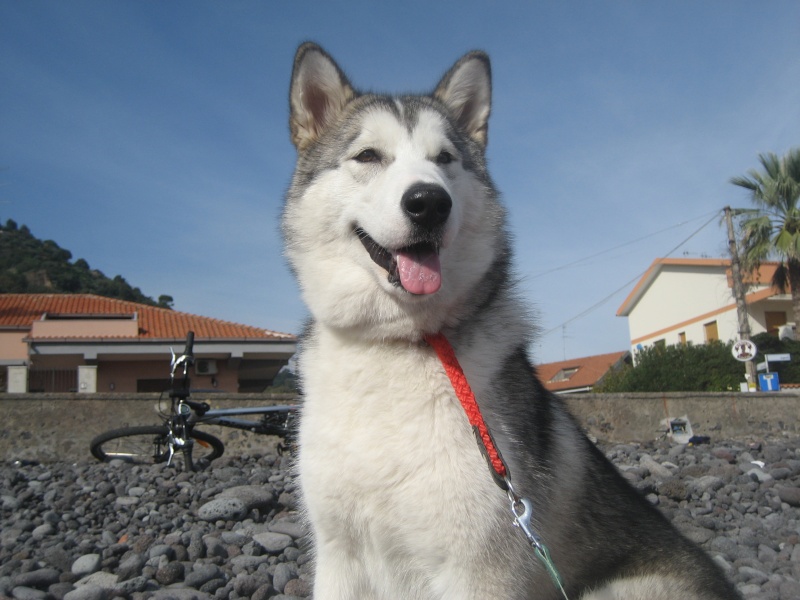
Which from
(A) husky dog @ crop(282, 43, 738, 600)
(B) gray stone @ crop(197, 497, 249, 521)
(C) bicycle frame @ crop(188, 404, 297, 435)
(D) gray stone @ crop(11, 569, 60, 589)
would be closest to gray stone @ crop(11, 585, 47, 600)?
(D) gray stone @ crop(11, 569, 60, 589)

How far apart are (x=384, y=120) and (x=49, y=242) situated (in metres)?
78.7

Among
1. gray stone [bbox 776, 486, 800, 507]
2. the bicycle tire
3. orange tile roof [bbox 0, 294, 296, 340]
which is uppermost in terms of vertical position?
orange tile roof [bbox 0, 294, 296, 340]

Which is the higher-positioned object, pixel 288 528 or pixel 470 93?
pixel 470 93

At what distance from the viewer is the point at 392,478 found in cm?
204

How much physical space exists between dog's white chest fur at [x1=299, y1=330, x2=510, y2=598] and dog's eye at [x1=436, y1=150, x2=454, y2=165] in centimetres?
94

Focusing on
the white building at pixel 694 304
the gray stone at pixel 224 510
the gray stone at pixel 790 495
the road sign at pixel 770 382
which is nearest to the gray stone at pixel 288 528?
the gray stone at pixel 224 510

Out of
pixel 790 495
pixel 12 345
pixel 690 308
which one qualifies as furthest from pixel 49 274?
pixel 790 495

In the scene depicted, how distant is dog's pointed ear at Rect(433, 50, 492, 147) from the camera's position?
312 centimetres

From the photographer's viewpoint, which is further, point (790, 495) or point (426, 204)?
point (790, 495)

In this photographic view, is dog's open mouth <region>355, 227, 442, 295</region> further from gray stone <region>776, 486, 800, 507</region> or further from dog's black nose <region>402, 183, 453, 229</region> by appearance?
gray stone <region>776, 486, 800, 507</region>

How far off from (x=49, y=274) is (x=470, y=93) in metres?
66.2

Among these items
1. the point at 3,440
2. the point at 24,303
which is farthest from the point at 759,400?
the point at 24,303

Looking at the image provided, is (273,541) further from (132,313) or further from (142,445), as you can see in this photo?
(132,313)

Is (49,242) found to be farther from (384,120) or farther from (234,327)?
(384,120)
